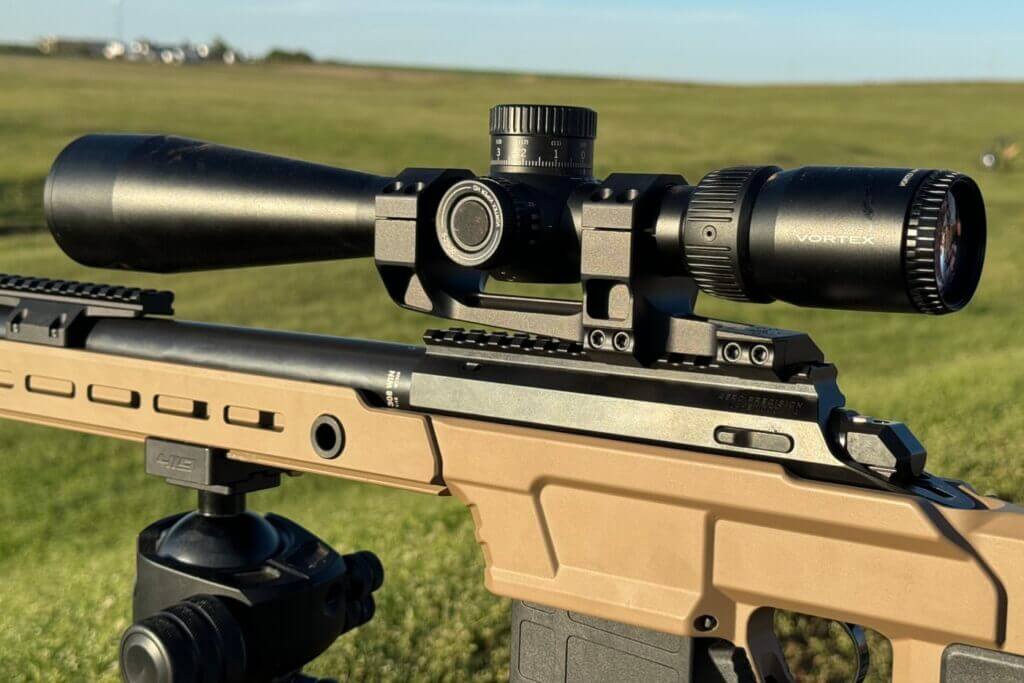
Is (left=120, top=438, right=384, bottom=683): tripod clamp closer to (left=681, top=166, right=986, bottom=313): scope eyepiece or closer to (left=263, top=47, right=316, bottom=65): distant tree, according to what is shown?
(left=681, top=166, right=986, bottom=313): scope eyepiece

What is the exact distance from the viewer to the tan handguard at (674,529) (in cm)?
236

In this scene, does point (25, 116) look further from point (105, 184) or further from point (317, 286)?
point (105, 184)

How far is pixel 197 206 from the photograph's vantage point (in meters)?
3.34

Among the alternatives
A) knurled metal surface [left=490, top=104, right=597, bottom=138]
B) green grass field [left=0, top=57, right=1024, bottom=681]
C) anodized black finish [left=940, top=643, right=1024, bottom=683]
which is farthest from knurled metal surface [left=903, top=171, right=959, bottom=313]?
green grass field [left=0, top=57, right=1024, bottom=681]

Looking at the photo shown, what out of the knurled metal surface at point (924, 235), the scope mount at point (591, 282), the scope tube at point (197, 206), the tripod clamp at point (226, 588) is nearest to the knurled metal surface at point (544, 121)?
the scope mount at point (591, 282)

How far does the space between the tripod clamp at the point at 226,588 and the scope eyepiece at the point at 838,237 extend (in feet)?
5.71

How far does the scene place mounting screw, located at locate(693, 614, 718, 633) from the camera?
2.69 meters

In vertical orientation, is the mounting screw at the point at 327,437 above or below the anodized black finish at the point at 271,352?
below

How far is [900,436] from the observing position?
2.45 m

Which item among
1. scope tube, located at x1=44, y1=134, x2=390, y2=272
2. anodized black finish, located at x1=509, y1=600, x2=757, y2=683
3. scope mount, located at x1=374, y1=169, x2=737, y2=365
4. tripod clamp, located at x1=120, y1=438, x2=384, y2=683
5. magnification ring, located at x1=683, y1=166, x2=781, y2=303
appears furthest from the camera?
tripod clamp, located at x1=120, y1=438, x2=384, y2=683

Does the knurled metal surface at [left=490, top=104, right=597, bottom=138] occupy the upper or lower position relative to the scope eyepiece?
upper

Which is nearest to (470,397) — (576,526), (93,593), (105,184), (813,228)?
(576,526)

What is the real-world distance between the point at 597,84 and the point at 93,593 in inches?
1646

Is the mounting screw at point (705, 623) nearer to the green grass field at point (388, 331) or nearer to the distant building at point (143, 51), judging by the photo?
the green grass field at point (388, 331)
